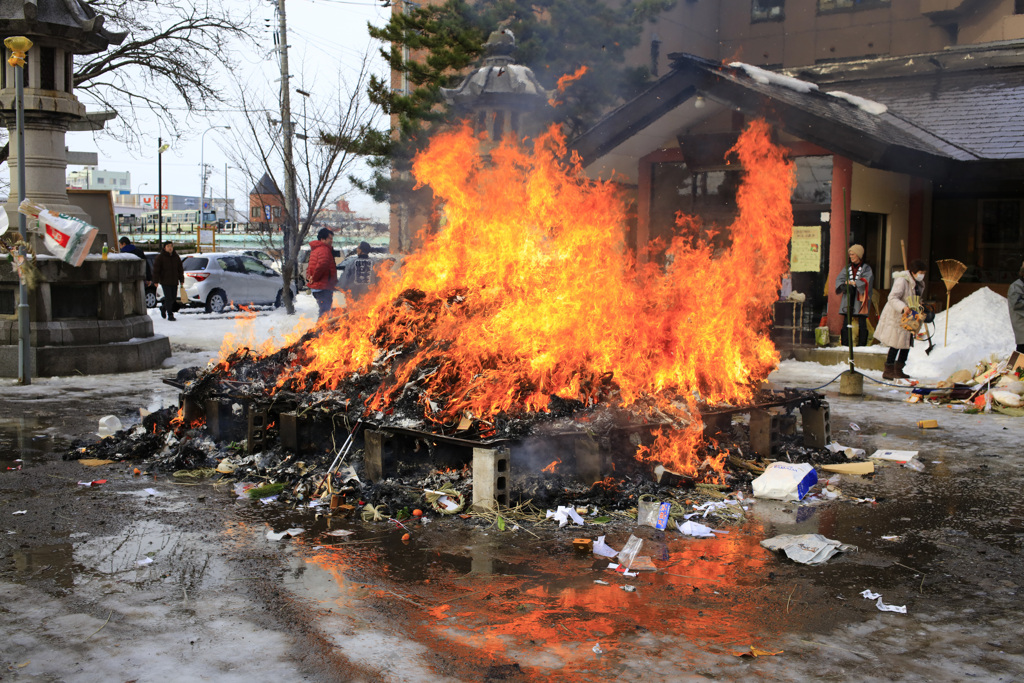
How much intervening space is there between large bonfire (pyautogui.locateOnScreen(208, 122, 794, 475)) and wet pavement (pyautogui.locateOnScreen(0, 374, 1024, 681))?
123 cm

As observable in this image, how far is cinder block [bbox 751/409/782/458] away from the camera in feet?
25.1

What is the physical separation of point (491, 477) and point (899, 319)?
9172mm

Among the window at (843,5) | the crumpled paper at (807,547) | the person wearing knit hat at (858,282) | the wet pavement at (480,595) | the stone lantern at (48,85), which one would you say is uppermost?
the window at (843,5)

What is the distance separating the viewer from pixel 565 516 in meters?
5.93

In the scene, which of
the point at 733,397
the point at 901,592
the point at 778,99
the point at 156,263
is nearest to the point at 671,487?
the point at 733,397

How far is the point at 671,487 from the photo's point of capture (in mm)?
6672

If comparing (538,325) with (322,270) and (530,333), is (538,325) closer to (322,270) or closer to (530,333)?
(530,333)

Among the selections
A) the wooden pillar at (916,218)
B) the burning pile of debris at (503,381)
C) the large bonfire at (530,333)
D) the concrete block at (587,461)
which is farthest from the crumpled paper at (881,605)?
the wooden pillar at (916,218)

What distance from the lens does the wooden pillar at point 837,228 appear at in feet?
48.6

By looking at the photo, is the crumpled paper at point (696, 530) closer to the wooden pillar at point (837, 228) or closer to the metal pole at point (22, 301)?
the metal pole at point (22, 301)

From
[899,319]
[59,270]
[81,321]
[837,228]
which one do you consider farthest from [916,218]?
[59,270]

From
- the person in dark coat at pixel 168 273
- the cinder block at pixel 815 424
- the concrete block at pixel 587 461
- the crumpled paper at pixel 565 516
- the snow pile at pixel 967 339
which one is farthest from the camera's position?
the person in dark coat at pixel 168 273

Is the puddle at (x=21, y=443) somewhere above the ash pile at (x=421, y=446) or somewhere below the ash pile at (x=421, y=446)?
below

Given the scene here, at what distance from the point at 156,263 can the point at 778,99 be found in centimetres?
1458
